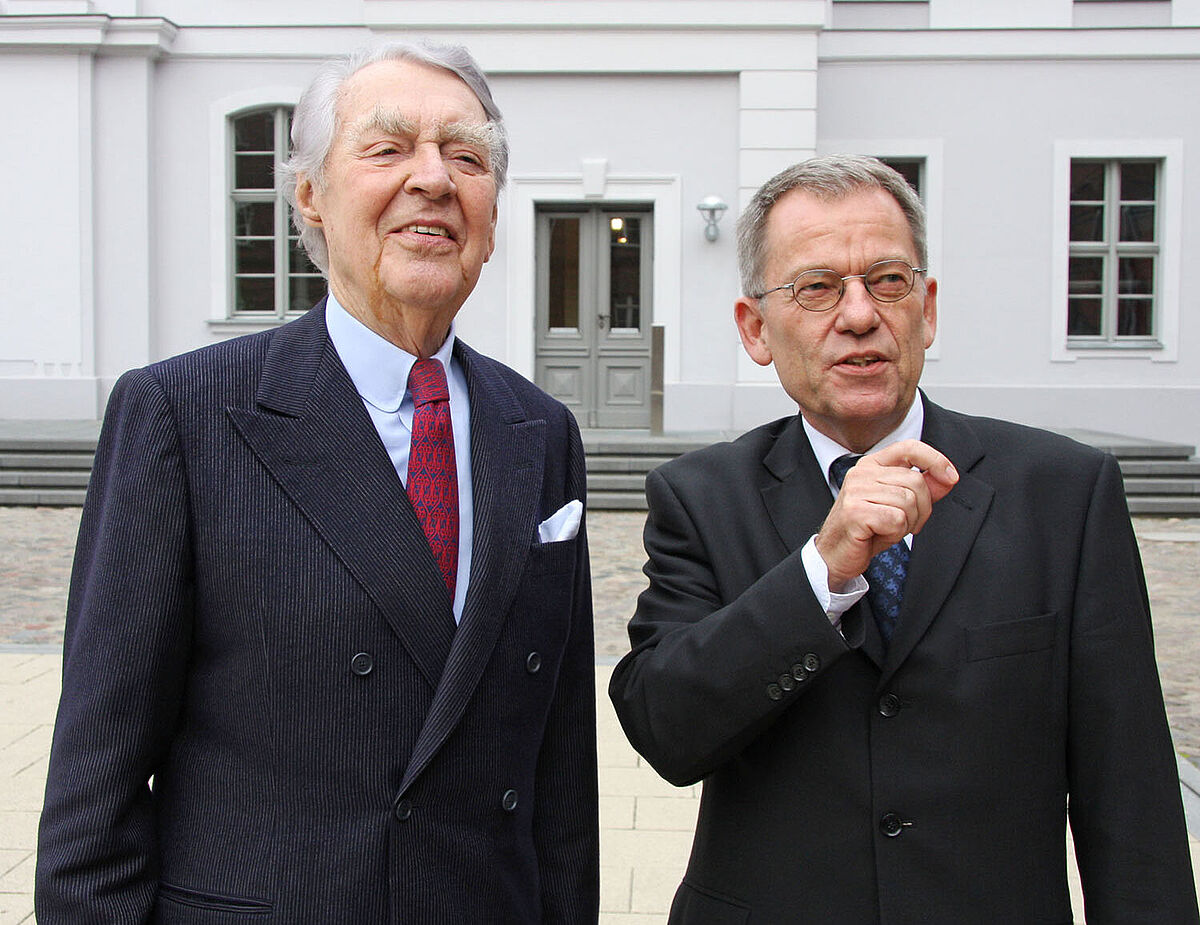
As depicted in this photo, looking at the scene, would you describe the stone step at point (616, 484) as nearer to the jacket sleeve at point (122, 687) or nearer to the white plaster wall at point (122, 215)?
the white plaster wall at point (122, 215)

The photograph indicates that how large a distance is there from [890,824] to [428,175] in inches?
41.7

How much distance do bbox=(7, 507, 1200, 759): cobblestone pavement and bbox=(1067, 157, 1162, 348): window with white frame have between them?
185 inches

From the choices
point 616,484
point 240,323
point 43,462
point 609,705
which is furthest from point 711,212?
point 609,705

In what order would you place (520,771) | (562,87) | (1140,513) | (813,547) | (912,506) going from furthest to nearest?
(562,87)
(1140,513)
(520,771)
(813,547)
(912,506)

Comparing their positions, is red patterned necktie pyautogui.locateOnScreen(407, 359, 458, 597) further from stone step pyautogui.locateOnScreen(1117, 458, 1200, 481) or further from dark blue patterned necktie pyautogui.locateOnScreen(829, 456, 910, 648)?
stone step pyautogui.locateOnScreen(1117, 458, 1200, 481)

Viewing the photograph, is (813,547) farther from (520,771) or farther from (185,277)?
(185,277)

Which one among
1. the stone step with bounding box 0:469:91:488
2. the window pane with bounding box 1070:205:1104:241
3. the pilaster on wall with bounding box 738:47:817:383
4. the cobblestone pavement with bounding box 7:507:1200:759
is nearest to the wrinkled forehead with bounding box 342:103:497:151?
the cobblestone pavement with bounding box 7:507:1200:759

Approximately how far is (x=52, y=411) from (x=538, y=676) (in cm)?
1485

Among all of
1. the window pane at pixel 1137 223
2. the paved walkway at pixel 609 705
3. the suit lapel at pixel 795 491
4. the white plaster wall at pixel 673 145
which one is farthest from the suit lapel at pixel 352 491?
the window pane at pixel 1137 223

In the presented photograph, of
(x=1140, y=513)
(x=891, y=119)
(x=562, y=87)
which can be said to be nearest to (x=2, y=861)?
(x=1140, y=513)

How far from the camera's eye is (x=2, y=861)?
368 cm

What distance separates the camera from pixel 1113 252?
1531 cm

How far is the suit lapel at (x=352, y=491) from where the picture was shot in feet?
5.37

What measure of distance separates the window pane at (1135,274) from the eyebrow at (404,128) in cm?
1517
